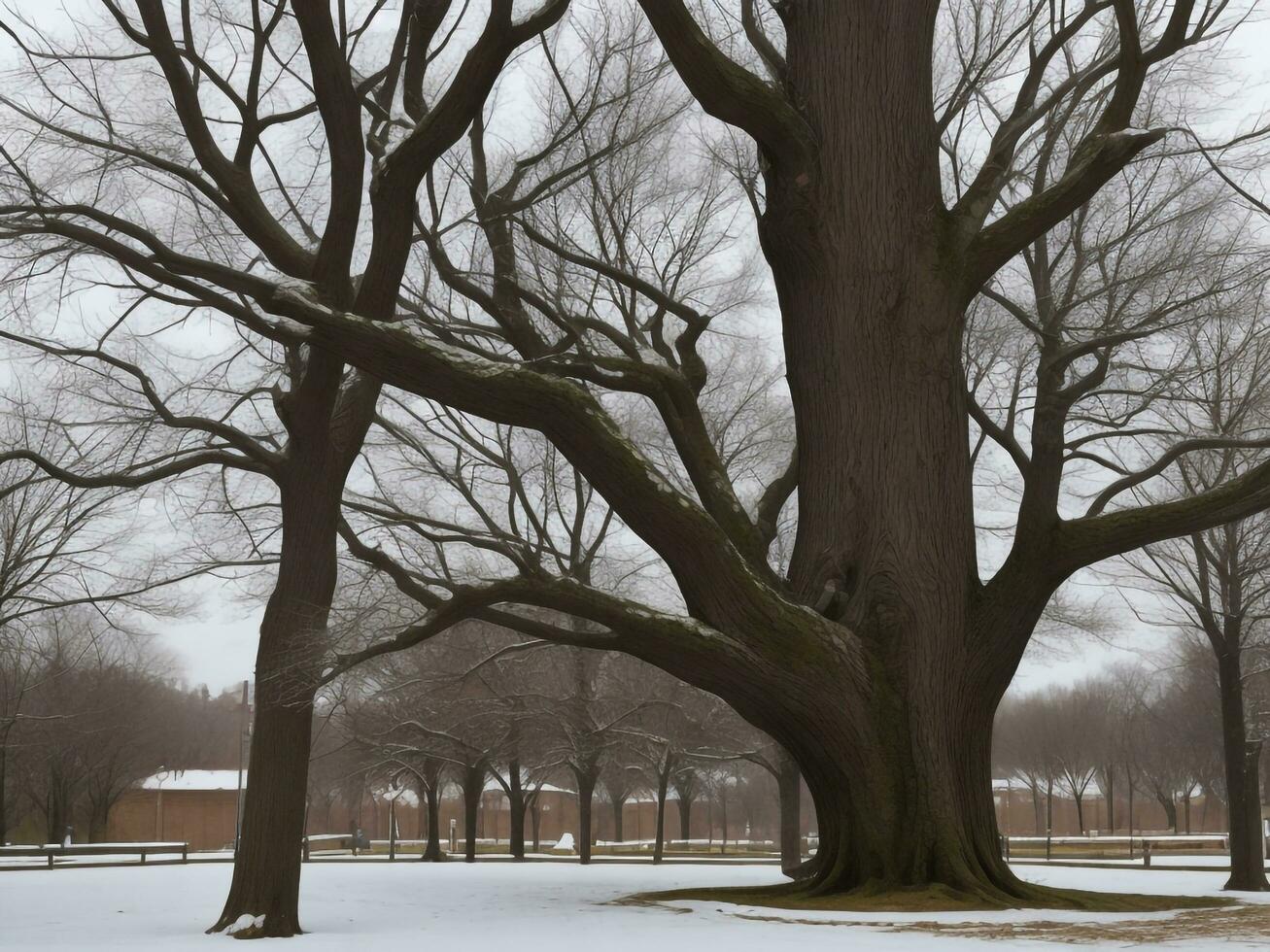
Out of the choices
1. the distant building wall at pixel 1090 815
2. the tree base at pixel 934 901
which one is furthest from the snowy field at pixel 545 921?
the distant building wall at pixel 1090 815

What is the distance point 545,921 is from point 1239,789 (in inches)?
566

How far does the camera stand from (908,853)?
440 inches

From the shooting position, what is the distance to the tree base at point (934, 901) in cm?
1017

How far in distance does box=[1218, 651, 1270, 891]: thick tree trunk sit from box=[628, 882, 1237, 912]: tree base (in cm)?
707

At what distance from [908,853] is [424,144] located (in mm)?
8173

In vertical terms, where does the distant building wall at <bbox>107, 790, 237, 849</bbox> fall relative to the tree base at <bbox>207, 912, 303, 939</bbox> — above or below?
below

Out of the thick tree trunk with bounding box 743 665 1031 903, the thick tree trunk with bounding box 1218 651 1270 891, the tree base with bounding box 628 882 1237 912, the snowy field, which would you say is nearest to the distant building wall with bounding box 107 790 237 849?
the snowy field

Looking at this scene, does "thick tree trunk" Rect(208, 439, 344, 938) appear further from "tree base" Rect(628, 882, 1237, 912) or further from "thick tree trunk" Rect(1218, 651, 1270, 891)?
"thick tree trunk" Rect(1218, 651, 1270, 891)

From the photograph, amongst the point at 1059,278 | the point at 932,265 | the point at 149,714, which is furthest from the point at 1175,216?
the point at 149,714

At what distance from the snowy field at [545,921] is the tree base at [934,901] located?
1.45ft

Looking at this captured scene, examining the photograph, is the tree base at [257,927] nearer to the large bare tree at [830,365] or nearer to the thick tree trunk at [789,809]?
the large bare tree at [830,365]

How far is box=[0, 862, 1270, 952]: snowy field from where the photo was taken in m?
7.90

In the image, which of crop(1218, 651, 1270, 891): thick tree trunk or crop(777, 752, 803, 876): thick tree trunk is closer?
crop(1218, 651, 1270, 891): thick tree trunk

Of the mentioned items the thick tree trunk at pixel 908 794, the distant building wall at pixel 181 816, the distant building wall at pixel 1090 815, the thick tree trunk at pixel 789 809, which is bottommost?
the distant building wall at pixel 1090 815
